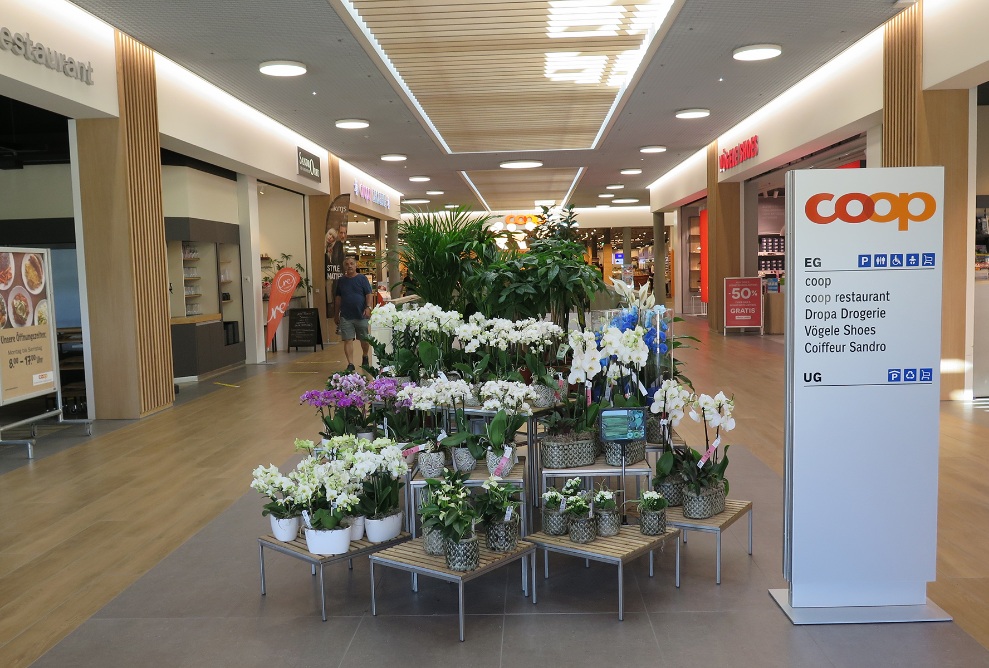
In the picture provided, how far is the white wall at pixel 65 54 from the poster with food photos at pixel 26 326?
1.40 meters

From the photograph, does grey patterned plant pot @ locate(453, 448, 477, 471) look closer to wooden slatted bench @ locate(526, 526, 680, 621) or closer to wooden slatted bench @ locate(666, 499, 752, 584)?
wooden slatted bench @ locate(526, 526, 680, 621)

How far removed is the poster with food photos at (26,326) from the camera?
713 cm

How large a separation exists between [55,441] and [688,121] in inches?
387

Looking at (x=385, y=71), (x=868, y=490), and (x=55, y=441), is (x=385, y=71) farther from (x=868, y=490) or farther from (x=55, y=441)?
(x=868, y=490)

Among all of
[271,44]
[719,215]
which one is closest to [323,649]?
[271,44]

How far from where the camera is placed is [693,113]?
1208cm

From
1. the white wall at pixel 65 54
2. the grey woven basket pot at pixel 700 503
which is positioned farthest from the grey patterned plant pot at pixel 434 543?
the white wall at pixel 65 54

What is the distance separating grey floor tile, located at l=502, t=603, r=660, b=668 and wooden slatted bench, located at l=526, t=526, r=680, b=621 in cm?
11

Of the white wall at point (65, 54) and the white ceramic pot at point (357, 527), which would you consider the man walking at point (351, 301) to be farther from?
the white ceramic pot at point (357, 527)

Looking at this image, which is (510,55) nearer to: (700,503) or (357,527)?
(700,503)

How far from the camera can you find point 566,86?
10.6 meters

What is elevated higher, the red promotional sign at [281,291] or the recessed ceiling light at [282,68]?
the recessed ceiling light at [282,68]

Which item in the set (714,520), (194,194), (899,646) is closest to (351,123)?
(194,194)

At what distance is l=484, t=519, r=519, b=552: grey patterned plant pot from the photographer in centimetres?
357
